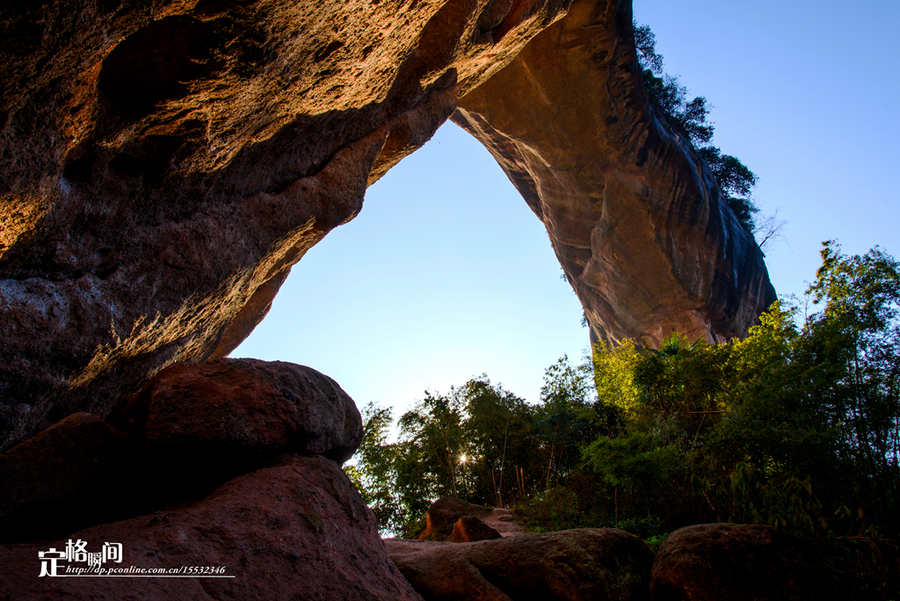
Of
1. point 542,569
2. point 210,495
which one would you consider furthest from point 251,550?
point 542,569

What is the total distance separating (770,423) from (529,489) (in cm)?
691

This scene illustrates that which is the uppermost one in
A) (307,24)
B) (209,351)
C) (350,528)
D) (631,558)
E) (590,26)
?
(590,26)

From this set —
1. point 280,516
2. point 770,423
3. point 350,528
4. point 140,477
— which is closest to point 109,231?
point 140,477

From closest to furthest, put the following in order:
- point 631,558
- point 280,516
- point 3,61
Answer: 1. point 3,61
2. point 280,516
3. point 631,558

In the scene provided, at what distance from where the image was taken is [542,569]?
3791 millimetres

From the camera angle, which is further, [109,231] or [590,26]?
[590,26]

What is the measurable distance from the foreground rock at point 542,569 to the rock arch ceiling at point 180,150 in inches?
127

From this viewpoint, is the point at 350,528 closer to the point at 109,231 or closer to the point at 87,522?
the point at 87,522

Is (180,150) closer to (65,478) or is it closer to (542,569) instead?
(65,478)

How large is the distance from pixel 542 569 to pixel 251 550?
2.47m

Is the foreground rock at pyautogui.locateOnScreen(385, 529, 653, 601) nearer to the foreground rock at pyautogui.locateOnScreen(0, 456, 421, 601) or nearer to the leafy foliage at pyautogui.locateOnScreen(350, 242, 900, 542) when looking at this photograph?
the foreground rock at pyautogui.locateOnScreen(0, 456, 421, 601)

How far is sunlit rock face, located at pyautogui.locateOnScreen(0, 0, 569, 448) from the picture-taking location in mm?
2400

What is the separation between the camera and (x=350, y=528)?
123 inches

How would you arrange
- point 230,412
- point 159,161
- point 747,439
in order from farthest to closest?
point 747,439 < point 159,161 < point 230,412
